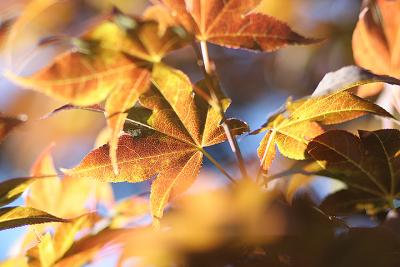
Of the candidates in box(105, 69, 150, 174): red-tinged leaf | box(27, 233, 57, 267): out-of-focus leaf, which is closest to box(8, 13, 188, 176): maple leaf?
box(105, 69, 150, 174): red-tinged leaf

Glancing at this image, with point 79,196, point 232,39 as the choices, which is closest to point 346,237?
point 232,39

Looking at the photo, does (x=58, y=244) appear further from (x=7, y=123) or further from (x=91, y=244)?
(x=7, y=123)

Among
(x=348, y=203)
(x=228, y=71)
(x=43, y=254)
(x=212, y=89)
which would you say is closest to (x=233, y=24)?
(x=212, y=89)

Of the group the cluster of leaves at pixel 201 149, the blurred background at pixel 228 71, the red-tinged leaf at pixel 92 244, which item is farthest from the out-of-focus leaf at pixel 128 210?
the blurred background at pixel 228 71

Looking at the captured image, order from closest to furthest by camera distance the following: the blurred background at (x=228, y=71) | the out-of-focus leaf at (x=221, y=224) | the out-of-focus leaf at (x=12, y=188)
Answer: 1. the out-of-focus leaf at (x=221, y=224)
2. the out-of-focus leaf at (x=12, y=188)
3. the blurred background at (x=228, y=71)

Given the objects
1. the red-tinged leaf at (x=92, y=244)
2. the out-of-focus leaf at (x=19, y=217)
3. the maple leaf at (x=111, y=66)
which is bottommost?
the red-tinged leaf at (x=92, y=244)

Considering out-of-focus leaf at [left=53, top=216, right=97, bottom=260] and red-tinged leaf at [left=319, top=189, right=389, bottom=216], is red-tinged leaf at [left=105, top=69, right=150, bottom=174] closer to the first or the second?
out-of-focus leaf at [left=53, top=216, right=97, bottom=260]

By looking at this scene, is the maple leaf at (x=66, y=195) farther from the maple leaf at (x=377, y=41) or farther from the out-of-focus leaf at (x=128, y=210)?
the maple leaf at (x=377, y=41)
